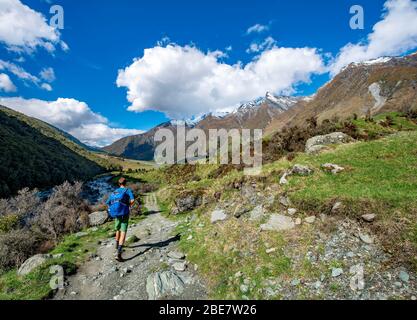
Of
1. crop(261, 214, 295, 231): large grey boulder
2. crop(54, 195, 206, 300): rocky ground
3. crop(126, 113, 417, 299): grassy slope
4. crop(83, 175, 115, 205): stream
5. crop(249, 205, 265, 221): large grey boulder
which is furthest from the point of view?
crop(83, 175, 115, 205): stream

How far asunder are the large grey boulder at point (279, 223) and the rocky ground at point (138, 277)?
3819mm

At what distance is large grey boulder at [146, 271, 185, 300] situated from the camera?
322 inches

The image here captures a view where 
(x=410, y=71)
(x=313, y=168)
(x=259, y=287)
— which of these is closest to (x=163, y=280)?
(x=259, y=287)

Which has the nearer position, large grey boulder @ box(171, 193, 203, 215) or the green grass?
the green grass

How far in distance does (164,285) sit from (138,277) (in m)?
1.40

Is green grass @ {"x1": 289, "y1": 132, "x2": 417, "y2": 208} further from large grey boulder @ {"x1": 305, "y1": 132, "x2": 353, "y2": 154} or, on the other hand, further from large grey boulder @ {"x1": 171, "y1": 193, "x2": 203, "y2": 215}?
large grey boulder @ {"x1": 171, "y1": 193, "x2": 203, "y2": 215}

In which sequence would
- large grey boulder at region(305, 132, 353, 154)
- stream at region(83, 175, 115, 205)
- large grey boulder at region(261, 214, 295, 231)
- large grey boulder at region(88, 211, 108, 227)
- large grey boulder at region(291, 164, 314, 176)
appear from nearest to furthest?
large grey boulder at region(261, 214, 295, 231), large grey boulder at region(291, 164, 314, 176), large grey boulder at region(88, 211, 108, 227), large grey boulder at region(305, 132, 353, 154), stream at region(83, 175, 115, 205)

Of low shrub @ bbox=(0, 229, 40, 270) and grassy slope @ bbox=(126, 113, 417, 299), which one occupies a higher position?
grassy slope @ bbox=(126, 113, 417, 299)

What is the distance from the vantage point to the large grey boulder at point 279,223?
10562mm

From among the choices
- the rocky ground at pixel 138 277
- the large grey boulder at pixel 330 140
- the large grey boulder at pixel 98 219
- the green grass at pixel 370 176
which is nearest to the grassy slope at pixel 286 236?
the green grass at pixel 370 176

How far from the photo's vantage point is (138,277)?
9.38 meters

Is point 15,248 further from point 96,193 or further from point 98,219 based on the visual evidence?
point 96,193

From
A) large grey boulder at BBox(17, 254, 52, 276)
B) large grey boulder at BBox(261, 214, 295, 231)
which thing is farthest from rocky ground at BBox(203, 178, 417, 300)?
large grey boulder at BBox(17, 254, 52, 276)

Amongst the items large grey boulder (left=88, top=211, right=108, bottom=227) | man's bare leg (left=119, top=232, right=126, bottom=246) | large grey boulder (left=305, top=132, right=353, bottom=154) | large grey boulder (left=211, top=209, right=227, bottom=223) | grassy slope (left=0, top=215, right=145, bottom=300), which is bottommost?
grassy slope (left=0, top=215, right=145, bottom=300)
